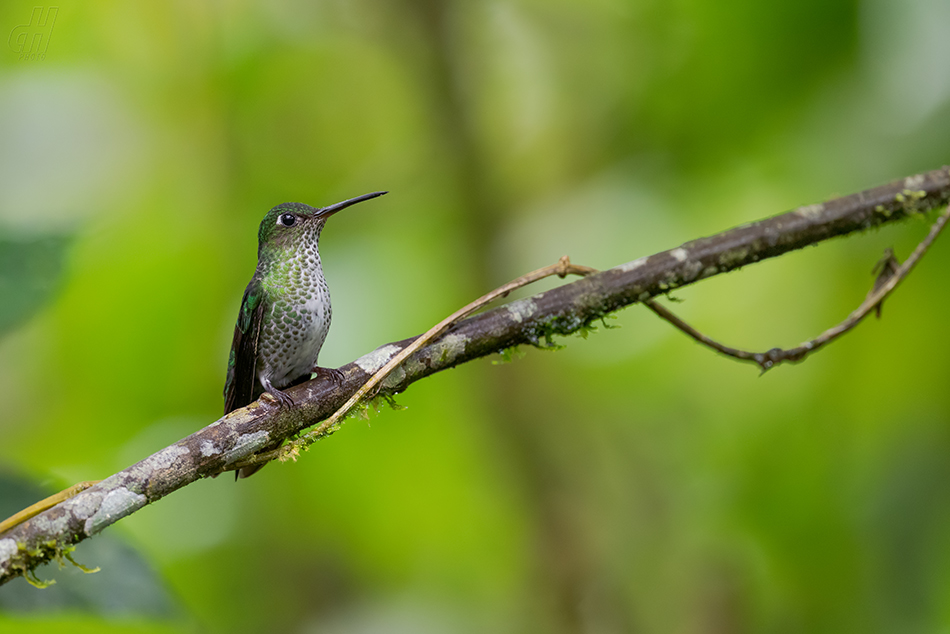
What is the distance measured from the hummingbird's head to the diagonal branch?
0.29 m

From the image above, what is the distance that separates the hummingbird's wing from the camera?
4.78ft

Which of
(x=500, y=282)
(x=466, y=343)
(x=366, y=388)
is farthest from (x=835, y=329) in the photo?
(x=500, y=282)

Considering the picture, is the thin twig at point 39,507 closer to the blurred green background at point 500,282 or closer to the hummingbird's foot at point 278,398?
the hummingbird's foot at point 278,398

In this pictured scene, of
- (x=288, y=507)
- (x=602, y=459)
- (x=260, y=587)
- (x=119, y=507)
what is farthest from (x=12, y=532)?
(x=602, y=459)

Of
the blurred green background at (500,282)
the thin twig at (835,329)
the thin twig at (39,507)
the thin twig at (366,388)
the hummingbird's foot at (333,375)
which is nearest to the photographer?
the thin twig at (39,507)

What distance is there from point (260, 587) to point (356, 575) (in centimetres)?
55

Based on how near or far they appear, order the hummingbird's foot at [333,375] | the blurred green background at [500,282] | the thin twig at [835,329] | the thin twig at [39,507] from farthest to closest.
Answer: the blurred green background at [500,282] → the thin twig at [835,329] → the hummingbird's foot at [333,375] → the thin twig at [39,507]

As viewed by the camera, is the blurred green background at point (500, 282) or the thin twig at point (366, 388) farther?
the blurred green background at point (500, 282)

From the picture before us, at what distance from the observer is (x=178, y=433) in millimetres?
3572

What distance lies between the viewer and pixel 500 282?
3604 mm

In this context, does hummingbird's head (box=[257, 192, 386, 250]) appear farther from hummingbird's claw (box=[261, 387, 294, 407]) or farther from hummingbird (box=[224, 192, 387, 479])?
hummingbird's claw (box=[261, 387, 294, 407])

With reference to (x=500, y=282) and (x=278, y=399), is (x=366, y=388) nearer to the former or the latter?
(x=278, y=399)

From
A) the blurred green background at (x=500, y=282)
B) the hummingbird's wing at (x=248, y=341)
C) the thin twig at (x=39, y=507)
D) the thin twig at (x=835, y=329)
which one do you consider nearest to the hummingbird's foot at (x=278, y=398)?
the hummingbird's wing at (x=248, y=341)

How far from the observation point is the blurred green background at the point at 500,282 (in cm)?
344
